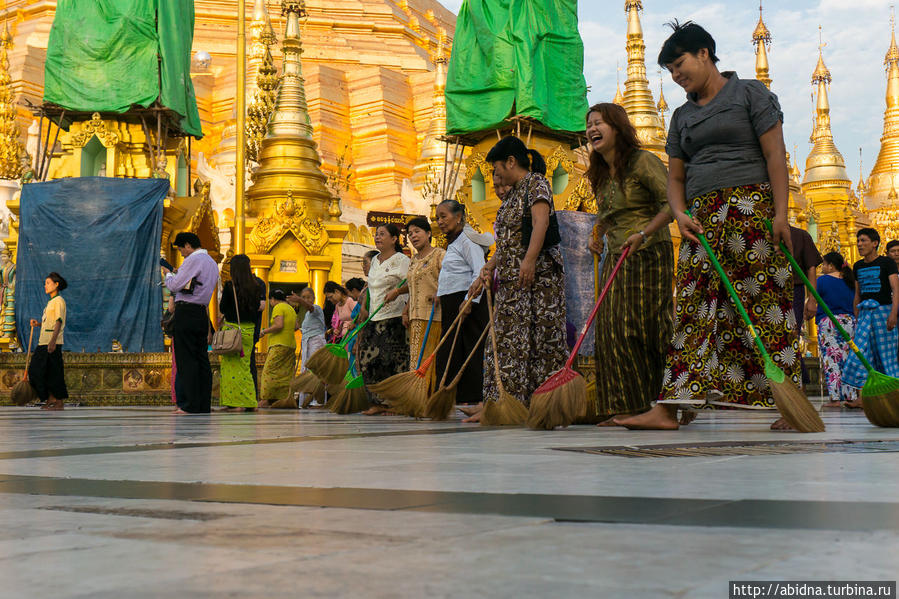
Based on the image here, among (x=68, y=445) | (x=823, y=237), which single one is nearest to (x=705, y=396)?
(x=68, y=445)

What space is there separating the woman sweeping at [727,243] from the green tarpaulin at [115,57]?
1351 centimetres

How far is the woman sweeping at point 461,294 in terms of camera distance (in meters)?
6.92

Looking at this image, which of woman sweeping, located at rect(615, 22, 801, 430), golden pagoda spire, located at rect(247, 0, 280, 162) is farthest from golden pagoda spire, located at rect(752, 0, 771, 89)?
woman sweeping, located at rect(615, 22, 801, 430)

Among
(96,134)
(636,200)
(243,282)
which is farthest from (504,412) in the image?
(96,134)

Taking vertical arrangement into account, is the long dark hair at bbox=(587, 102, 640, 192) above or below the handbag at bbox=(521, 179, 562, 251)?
above

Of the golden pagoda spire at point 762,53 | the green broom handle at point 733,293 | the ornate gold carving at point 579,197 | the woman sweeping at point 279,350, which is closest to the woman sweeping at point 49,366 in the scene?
the woman sweeping at point 279,350

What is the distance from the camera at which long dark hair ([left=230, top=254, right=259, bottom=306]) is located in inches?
367

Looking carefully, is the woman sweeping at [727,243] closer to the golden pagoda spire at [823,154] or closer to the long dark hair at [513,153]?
the long dark hair at [513,153]

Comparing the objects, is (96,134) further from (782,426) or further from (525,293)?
(782,426)

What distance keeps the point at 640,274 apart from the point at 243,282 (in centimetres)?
498

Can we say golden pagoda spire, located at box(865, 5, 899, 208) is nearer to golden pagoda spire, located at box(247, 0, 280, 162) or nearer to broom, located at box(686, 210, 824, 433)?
golden pagoda spire, located at box(247, 0, 280, 162)

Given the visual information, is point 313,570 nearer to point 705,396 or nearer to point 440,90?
point 705,396

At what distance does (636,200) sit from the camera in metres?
5.25

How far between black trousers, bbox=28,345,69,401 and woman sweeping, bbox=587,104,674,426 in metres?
7.24
